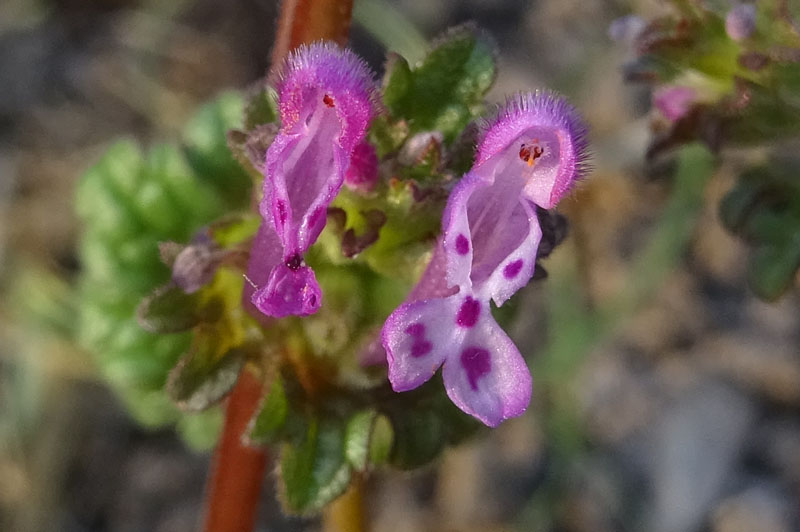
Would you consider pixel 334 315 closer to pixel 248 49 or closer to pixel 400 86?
pixel 400 86

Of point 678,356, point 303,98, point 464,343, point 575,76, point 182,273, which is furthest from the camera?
point 575,76

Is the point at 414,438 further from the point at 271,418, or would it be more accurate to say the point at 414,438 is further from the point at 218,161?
the point at 218,161

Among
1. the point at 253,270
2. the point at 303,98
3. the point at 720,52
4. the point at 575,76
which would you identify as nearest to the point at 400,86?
the point at 303,98

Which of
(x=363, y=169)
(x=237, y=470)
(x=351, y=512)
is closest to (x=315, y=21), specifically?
(x=363, y=169)

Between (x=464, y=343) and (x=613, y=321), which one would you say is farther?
(x=613, y=321)

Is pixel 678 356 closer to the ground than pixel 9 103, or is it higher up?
higher up

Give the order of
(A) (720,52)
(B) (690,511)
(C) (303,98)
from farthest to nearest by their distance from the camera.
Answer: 1. (B) (690,511)
2. (A) (720,52)
3. (C) (303,98)

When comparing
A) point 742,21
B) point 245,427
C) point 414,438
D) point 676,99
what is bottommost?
point 245,427

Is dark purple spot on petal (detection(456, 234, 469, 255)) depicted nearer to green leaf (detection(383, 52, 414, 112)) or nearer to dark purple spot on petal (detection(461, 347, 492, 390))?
dark purple spot on petal (detection(461, 347, 492, 390))
